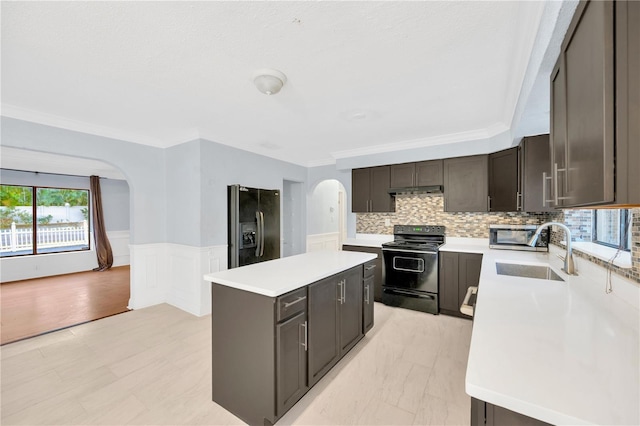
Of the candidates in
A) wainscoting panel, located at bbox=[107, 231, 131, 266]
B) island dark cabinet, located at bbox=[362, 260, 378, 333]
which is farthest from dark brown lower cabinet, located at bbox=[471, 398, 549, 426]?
wainscoting panel, located at bbox=[107, 231, 131, 266]

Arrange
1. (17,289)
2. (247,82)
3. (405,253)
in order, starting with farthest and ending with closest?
(17,289) → (405,253) → (247,82)

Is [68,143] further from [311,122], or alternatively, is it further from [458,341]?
[458,341]

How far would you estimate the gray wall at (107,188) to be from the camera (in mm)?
5688

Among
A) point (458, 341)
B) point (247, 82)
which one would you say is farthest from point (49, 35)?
point (458, 341)

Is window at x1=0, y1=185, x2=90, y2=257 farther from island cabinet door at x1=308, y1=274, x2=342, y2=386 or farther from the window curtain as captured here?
island cabinet door at x1=308, y1=274, x2=342, y2=386

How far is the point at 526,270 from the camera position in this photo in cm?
250

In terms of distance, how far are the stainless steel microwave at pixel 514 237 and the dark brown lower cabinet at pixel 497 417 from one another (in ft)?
10.5

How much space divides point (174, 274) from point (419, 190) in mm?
3792

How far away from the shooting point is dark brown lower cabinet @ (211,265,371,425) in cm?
167

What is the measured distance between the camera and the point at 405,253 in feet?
12.3

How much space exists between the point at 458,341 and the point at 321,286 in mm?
1818

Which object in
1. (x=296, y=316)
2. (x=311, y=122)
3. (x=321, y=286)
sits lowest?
(x=296, y=316)

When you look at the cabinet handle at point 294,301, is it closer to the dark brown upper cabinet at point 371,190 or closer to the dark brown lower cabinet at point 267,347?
the dark brown lower cabinet at point 267,347

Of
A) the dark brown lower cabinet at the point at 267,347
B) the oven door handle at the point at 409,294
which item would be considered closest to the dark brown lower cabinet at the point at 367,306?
the dark brown lower cabinet at the point at 267,347
